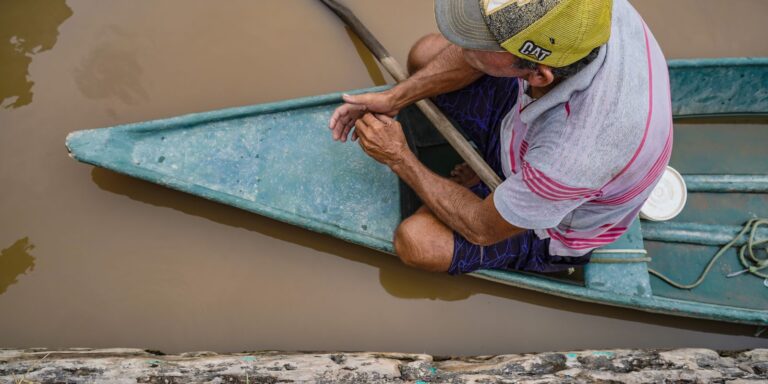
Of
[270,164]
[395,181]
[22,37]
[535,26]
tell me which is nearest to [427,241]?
[395,181]

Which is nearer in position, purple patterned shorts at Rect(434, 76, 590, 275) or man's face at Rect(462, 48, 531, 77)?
man's face at Rect(462, 48, 531, 77)

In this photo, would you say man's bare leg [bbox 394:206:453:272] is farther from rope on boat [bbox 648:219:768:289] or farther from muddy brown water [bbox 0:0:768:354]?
rope on boat [bbox 648:219:768:289]

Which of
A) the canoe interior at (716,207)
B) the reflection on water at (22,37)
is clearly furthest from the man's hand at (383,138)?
the reflection on water at (22,37)

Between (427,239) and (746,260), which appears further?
(746,260)

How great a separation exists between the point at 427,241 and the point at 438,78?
2.09 feet

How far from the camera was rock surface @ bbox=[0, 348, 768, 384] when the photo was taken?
6.35 feet

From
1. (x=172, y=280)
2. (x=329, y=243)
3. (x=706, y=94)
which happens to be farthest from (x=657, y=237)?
Result: (x=172, y=280)

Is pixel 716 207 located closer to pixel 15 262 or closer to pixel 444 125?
pixel 444 125

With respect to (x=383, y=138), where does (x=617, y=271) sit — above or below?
below

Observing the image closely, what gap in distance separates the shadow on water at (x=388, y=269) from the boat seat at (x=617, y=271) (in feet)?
0.96

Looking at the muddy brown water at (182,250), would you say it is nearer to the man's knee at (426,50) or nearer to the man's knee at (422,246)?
the man's knee at (422,246)

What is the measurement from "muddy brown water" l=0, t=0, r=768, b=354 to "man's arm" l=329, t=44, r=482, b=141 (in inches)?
15.3

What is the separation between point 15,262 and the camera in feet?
8.00

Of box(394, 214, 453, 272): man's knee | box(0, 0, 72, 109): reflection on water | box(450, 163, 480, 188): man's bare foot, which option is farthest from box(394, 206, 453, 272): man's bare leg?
box(0, 0, 72, 109): reflection on water
